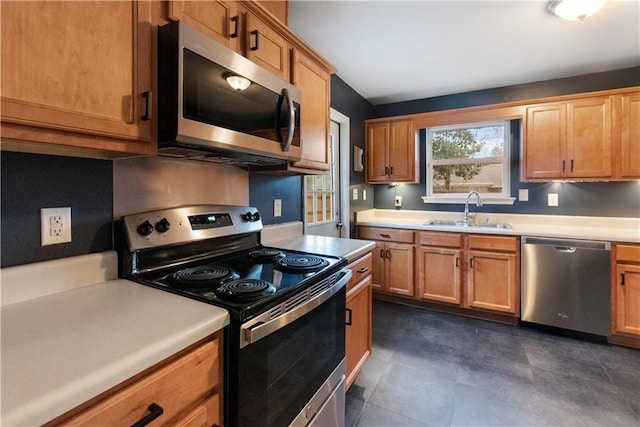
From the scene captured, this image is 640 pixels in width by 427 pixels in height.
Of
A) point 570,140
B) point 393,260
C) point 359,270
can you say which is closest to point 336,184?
point 393,260

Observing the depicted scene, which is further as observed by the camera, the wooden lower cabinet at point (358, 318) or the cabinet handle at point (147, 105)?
the wooden lower cabinet at point (358, 318)

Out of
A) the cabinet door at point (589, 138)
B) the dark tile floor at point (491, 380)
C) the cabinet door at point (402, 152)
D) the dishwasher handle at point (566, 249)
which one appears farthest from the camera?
the cabinet door at point (402, 152)

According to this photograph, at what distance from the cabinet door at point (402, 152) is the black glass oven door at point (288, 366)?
2.30m

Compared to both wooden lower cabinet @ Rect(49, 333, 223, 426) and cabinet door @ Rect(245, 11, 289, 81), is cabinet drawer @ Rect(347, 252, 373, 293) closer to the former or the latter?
wooden lower cabinet @ Rect(49, 333, 223, 426)

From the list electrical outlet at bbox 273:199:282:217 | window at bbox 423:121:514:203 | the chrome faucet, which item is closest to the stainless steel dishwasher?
the chrome faucet

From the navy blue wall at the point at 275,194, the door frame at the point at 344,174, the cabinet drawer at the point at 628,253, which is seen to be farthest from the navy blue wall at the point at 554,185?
the navy blue wall at the point at 275,194

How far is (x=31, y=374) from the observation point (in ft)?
1.77

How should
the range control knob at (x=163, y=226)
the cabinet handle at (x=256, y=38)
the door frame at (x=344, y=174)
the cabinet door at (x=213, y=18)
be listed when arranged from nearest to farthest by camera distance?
the cabinet door at (x=213, y=18), the range control knob at (x=163, y=226), the cabinet handle at (x=256, y=38), the door frame at (x=344, y=174)

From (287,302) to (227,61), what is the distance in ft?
2.98

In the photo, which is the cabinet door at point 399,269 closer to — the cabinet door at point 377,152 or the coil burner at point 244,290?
the cabinet door at point 377,152

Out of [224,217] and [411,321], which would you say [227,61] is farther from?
[411,321]

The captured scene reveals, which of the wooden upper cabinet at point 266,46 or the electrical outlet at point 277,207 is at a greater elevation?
the wooden upper cabinet at point 266,46

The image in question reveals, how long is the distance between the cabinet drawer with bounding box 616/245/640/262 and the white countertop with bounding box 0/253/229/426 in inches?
116

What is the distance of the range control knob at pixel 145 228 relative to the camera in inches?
45.5
